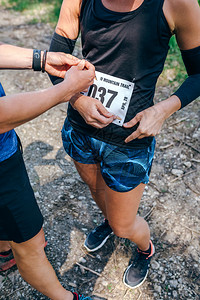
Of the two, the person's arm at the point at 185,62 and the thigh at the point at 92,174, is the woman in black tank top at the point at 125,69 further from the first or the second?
the thigh at the point at 92,174

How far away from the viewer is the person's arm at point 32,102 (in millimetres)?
1238

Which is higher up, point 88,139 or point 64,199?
point 88,139

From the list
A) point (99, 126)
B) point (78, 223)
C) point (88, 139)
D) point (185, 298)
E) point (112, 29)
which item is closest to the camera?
point (112, 29)

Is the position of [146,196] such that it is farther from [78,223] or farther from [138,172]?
[138,172]

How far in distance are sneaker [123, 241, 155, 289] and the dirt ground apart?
0.06 m

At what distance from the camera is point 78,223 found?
8.84ft

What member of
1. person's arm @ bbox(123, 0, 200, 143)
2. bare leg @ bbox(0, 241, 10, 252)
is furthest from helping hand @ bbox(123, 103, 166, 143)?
bare leg @ bbox(0, 241, 10, 252)

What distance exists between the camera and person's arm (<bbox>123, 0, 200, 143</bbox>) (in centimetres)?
134

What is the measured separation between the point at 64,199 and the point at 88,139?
1323 millimetres

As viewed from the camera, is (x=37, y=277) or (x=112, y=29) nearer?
(x=112, y=29)

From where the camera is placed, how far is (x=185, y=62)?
61.7 inches

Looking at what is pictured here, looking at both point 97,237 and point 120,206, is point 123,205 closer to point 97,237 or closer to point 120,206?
point 120,206

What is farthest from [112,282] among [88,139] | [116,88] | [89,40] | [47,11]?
[47,11]

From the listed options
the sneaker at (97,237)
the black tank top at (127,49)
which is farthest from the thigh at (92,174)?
the sneaker at (97,237)
